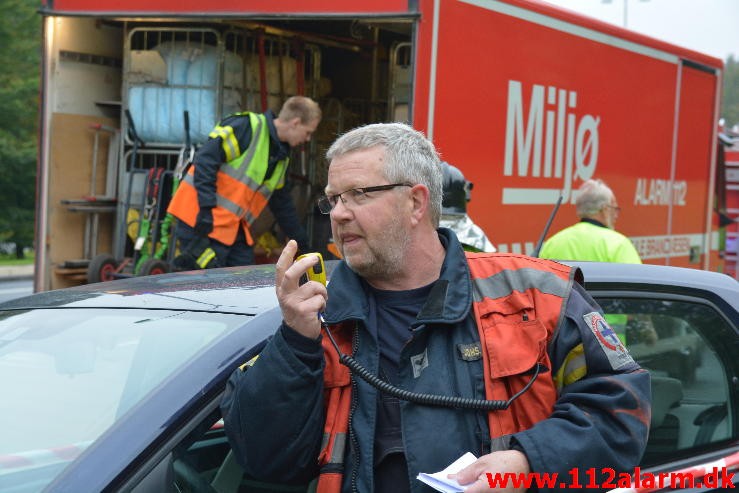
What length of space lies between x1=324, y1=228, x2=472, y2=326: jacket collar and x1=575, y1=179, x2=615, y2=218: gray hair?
3.61 metres

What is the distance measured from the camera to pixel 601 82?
7961 millimetres

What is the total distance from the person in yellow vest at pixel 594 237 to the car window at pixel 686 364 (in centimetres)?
208

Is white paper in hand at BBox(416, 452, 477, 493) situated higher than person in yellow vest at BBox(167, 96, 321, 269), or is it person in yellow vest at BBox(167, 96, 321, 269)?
person in yellow vest at BBox(167, 96, 321, 269)

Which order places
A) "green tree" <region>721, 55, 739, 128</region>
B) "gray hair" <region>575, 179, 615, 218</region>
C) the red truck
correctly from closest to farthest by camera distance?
"gray hair" <region>575, 179, 615, 218</region> → the red truck → "green tree" <region>721, 55, 739, 128</region>

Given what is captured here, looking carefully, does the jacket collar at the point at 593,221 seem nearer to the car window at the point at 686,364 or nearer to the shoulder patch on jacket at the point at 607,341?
the car window at the point at 686,364

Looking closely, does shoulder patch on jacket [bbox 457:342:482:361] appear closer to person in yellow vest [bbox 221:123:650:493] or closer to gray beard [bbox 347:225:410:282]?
person in yellow vest [bbox 221:123:650:493]

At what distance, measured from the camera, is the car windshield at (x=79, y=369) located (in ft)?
7.78

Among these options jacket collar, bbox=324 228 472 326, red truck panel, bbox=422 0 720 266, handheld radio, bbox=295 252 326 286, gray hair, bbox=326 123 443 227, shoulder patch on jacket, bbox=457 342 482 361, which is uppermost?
red truck panel, bbox=422 0 720 266

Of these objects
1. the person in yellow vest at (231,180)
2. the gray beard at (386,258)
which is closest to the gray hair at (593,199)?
the person in yellow vest at (231,180)

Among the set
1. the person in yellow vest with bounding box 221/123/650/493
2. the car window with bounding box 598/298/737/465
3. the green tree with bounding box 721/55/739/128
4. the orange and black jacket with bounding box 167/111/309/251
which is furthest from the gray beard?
the green tree with bounding box 721/55/739/128

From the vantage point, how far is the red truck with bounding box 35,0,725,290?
642 centimetres

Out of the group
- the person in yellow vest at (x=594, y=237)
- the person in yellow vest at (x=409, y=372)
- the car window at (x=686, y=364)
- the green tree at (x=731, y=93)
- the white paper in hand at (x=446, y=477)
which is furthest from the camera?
the green tree at (x=731, y=93)

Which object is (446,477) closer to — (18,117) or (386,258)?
(386,258)

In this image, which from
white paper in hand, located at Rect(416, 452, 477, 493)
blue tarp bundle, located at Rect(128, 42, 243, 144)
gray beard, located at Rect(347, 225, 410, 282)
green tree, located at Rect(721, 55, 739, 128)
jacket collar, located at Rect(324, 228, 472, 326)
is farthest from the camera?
green tree, located at Rect(721, 55, 739, 128)
